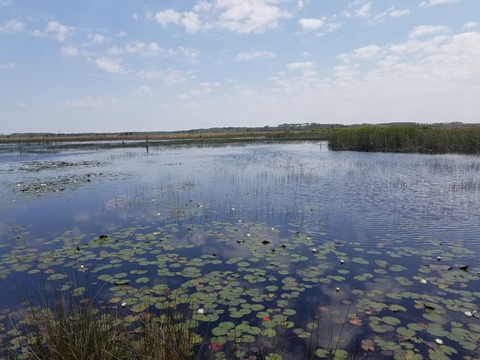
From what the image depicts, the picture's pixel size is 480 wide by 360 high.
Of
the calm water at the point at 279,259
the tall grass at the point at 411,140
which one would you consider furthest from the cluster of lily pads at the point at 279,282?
the tall grass at the point at 411,140

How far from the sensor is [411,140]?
37812 mm

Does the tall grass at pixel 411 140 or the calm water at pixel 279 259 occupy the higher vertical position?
the tall grass at pixel 411 140

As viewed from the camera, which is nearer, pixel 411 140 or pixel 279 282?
pixel 279 282

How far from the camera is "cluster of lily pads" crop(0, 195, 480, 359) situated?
15.5 ft

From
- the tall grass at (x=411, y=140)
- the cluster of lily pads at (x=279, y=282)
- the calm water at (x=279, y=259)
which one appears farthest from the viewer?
the tall grass at (x=411, y=140)

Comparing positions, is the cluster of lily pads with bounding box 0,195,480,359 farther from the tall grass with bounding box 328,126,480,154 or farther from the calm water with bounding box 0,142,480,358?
the tall grass with bounding box 328,126,480,154

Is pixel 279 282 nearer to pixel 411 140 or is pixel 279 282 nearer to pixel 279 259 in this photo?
pixel 279 259

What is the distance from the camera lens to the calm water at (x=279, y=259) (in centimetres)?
495

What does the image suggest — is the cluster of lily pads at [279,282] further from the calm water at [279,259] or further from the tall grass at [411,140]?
the tall grass at [411,140]

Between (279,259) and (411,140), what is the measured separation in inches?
1422

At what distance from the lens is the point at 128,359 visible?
3.78 metres

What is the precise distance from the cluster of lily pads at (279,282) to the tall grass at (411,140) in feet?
103

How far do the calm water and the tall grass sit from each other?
72.1 feet

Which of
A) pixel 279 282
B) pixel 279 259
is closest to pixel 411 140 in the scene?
pixel 279 259
